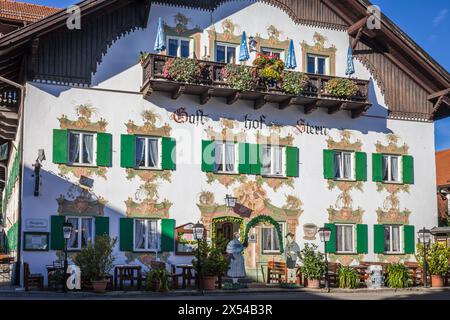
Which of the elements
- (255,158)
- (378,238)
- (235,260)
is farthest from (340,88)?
(235,260)

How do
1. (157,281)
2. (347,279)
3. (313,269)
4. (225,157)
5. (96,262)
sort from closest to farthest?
(96,262) → (157,281) → (313,269) → (347,279) → (225,157)

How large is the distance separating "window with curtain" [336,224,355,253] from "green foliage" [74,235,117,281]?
873 centimetres

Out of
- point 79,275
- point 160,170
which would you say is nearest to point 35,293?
point 79,275

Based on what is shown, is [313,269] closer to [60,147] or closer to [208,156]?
[208,156]

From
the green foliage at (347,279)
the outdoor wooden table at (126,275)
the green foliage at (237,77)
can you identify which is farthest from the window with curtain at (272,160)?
the outdoor wooden table at (126,275)

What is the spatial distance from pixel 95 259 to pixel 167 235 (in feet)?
10.9

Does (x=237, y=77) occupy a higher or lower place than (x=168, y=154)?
higher

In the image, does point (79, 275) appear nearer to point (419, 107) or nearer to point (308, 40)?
point (308, 40)

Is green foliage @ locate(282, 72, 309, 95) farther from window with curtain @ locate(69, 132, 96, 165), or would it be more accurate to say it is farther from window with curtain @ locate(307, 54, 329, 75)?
window with curtain @ locate(69, 132, 96, 165)

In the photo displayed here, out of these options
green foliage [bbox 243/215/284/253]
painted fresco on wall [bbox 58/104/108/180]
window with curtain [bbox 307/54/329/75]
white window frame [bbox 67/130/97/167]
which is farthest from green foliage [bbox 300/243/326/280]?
white window frame [bbox 67/130/97/167]

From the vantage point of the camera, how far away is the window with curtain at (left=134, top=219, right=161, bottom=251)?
71.3 feet

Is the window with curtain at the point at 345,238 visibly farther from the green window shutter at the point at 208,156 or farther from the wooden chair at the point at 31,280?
the wooden chair at the point at 31,280

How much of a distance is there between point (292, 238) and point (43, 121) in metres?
9.06

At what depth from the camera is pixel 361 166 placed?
25.1 m
